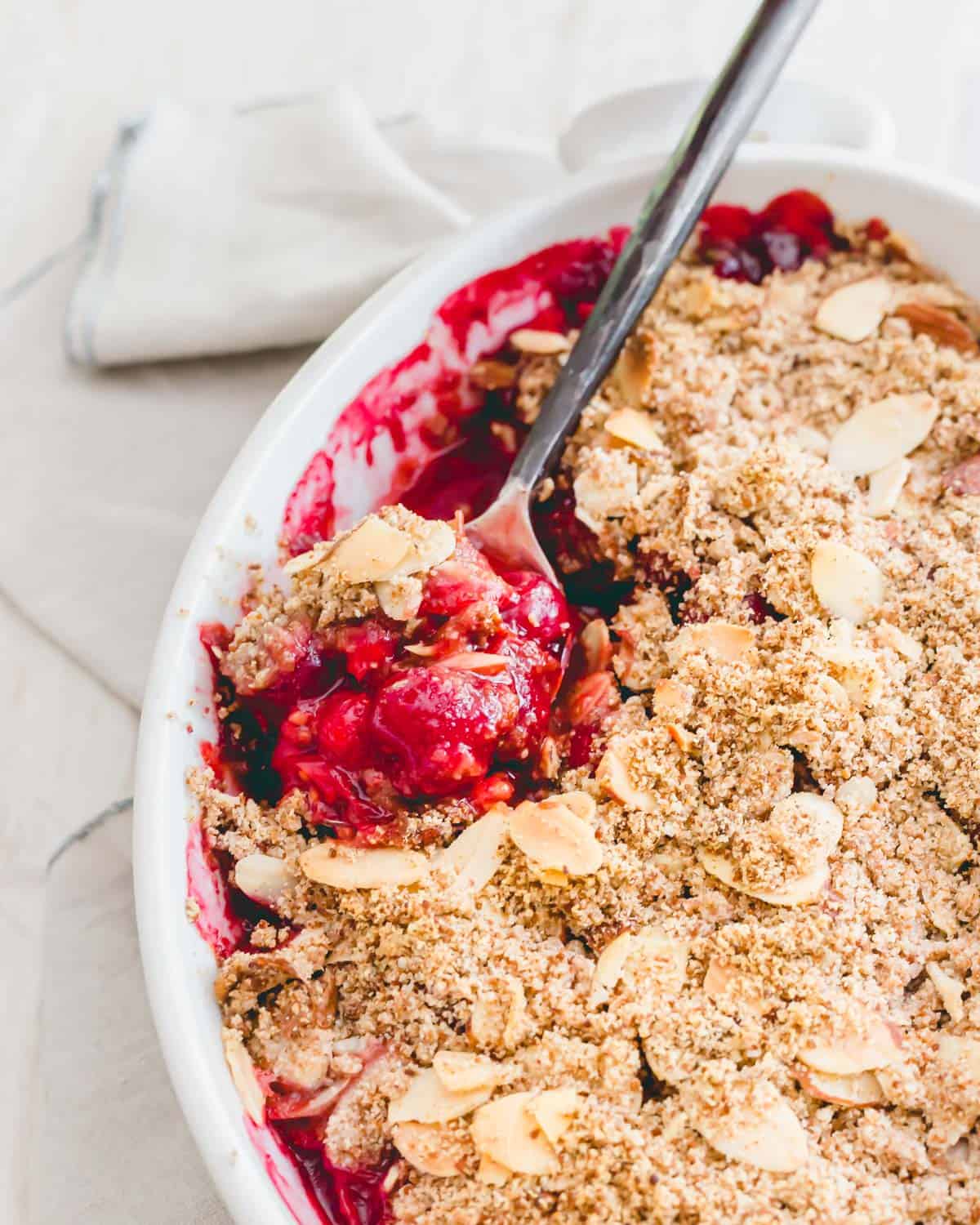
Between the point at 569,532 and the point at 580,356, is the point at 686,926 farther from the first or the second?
the point at 580,356

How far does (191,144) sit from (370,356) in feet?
2.01

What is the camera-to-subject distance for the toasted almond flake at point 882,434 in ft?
4.09

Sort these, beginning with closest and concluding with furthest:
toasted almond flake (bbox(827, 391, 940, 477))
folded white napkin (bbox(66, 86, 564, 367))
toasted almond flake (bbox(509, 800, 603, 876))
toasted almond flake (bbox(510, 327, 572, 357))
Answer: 1. toasted almond flake (bbox(509, 800, 603, 876))
2. toasted almond flake (bbox(827, 391, 940, 477))
3. toasted almond flake (bbox(510, 327, 572, 357))
4. folded white napkin (bbox(66, 86, 564, 367))

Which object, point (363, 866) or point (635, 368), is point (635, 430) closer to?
point (635, 368)

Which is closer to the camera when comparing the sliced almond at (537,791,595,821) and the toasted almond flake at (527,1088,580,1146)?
the toasted almond flake at (527,1088,580,1146)

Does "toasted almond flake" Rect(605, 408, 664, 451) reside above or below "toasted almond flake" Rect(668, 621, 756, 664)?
above

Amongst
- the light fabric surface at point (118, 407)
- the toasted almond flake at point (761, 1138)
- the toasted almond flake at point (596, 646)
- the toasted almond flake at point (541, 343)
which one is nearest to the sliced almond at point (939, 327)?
the toasted almond flake at point (541, 343)

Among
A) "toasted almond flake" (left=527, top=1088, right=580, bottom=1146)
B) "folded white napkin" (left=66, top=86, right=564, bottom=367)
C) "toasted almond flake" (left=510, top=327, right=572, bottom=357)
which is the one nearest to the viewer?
"toasted almond flake" (left=527, top=1088, right=580, bottom=1146)

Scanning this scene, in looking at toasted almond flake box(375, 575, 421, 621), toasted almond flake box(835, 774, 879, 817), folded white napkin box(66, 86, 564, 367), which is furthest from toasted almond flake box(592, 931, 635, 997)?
folded white napkin box(66, 86, 564, 367)

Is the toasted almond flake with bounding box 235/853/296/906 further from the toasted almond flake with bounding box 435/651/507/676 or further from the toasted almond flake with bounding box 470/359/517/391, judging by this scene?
the toasted almond flake with bounding box 470/359/517/391

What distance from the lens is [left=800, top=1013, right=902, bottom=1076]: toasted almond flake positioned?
3.17ft

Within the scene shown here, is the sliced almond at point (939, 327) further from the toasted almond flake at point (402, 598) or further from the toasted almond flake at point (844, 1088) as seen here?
the toasted almond flake at point (844, 1088)

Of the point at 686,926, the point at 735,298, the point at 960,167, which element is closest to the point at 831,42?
the point at 960,167

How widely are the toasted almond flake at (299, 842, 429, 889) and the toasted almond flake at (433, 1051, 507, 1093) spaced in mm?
145
